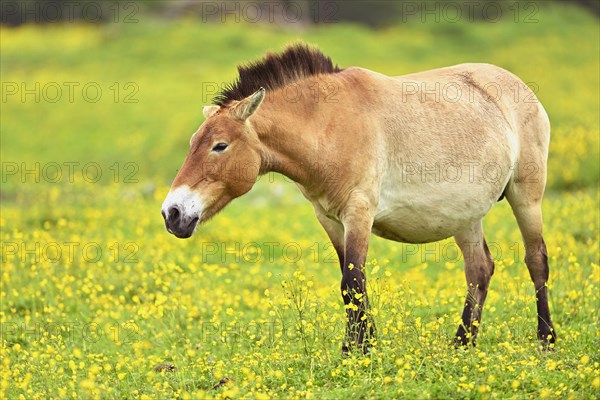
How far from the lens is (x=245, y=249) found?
11766 mm

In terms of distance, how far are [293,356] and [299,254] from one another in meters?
5.17

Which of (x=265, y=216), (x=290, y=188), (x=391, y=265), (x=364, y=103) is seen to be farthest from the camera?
(x=290, y=188)

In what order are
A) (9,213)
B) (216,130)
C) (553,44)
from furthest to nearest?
(553,44) < (9,213) < (216,130)

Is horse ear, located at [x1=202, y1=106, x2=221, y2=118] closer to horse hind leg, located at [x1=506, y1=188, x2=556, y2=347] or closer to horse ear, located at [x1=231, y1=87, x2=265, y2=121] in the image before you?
→ horse ear, located at [x1=231, y1=87, x2=265, y2=121]

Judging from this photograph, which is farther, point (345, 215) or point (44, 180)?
point (44, 180)

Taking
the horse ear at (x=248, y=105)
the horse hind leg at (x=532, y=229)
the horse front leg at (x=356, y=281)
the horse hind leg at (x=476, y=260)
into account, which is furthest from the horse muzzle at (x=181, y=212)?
the horse hind leg at (x=532, y=229)

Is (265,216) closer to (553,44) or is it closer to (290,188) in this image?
(290,188)

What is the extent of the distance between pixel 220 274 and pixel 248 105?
277 cm

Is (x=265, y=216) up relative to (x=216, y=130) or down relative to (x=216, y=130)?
down

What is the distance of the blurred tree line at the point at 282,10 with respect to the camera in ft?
115

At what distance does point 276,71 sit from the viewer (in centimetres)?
684

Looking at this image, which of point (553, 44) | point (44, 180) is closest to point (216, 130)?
point (44, 180)

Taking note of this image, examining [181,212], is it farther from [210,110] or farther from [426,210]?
[426,210]

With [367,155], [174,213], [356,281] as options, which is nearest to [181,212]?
[174,213]
